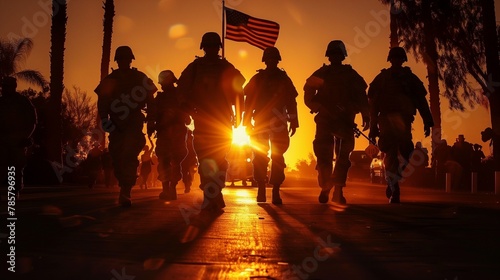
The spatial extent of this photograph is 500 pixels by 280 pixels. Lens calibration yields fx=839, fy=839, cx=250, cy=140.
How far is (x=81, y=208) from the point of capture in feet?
34.4

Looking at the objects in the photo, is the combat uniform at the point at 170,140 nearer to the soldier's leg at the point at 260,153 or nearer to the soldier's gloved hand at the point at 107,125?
the soldier's leg at the point at 260,153

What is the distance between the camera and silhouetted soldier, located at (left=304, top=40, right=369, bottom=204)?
Answer: 40.9 feet

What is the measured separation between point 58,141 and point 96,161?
17.6 ft

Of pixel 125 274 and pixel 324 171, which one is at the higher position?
pixel 324 171

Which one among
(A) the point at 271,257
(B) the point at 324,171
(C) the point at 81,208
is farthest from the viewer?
(B) the point at 324,171

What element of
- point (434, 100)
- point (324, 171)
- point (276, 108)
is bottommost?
point (324, 171)

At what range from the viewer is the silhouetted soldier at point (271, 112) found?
12695 millimetres

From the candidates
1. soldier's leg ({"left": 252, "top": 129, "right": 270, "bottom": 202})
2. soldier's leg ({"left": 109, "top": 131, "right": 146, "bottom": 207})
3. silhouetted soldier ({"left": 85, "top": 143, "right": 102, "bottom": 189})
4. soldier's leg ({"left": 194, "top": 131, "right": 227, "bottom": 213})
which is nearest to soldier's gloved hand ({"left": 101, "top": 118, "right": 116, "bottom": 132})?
soldier's leg ({"left": 109, "top": 131, "right": 146, "bottom": 207})

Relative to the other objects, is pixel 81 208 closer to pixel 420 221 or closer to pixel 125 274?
pixel 420 221

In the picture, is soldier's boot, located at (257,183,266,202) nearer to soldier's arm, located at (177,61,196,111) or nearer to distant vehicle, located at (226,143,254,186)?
soldier's arm, located at (177,61,196,111)

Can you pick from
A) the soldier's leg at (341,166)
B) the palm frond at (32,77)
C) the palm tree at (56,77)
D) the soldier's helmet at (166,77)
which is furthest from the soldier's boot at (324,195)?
the palm frond at (32,77)

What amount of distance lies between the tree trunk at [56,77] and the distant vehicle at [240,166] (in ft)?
23.2

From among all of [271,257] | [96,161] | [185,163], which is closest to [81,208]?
[271,257]

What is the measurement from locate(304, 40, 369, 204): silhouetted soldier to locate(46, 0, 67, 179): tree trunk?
22424mm
